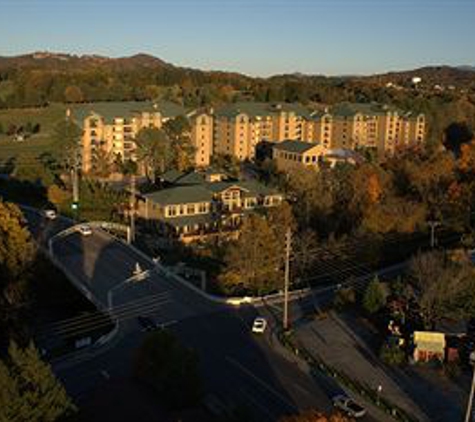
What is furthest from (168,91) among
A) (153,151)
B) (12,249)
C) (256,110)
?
(12,249)

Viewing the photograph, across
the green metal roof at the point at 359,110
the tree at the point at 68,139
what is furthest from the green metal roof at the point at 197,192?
the green metal roof at the point at 359,110

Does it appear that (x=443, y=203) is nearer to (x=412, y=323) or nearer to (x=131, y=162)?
(x=412, y=323)

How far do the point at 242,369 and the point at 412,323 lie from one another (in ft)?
19.5

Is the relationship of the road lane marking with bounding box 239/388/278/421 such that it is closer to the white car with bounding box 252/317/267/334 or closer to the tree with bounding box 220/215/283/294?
the white car with bounding box 252/317/267/334

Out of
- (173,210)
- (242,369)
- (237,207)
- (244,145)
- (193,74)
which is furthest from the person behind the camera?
(193,74)

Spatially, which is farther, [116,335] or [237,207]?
[237,207]

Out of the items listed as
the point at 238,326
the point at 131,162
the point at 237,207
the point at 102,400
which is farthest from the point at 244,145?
the point at 102,400

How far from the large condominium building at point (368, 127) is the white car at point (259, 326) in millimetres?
36343

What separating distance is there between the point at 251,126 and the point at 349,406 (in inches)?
1508

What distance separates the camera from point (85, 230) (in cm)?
2798

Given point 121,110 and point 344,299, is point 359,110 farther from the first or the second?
point 344,299

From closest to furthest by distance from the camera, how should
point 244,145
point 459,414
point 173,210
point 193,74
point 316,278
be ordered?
1. point 459,414
2. point 316,278
3. point 173,210
4. point 244,145
5. point 193,74

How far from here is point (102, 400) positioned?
1409 cm

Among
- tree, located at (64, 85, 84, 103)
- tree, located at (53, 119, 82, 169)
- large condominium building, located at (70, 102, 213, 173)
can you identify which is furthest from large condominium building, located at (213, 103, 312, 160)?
tree, located at (64, 85, 84, 103)
